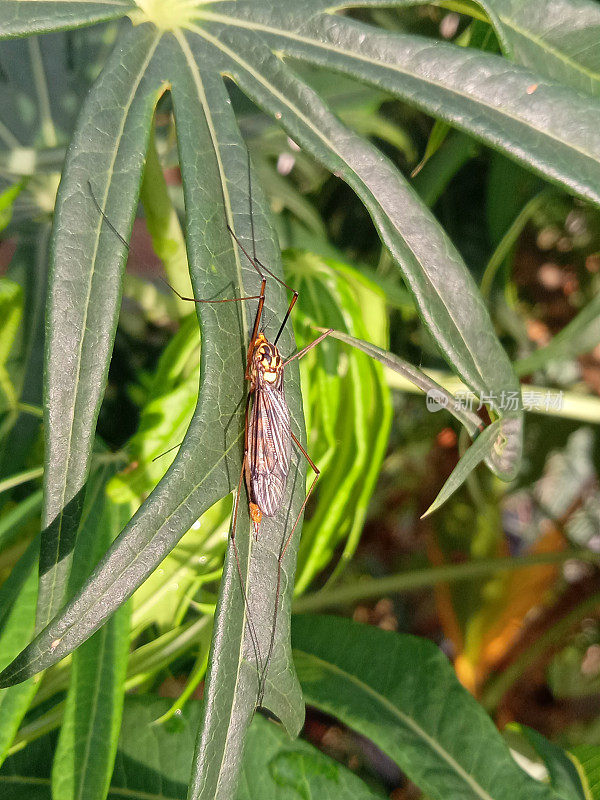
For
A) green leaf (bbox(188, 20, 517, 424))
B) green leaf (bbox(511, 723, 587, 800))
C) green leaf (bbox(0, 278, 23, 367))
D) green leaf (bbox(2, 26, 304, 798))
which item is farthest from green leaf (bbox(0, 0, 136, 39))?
green leaf (bbox(511, 723, 587, 800))

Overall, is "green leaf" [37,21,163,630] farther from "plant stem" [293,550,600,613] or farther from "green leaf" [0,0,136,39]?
"plant stem" [293,550,600,613]

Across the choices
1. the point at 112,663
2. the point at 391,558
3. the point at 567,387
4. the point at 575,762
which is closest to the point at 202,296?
the point at 112,663

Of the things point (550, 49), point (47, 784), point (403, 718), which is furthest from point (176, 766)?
point (550, 49)

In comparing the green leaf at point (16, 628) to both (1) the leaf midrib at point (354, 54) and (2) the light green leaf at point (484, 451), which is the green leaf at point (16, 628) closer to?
(2) the light green leaf at point (484, 451)

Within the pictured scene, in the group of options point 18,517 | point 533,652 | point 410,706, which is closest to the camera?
point 18,517

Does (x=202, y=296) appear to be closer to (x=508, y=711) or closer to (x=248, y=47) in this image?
(x=248, y=47)

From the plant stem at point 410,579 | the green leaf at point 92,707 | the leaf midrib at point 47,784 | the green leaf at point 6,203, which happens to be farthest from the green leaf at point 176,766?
the green leaf at point 6,203

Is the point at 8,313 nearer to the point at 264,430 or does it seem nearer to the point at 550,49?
the point at 264,430
